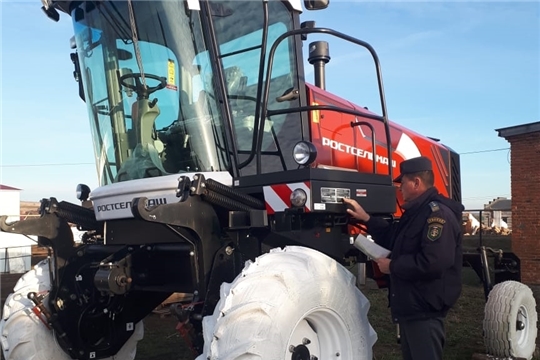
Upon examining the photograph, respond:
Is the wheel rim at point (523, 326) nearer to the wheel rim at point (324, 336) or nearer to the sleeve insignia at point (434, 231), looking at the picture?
the sleeve insignia at point (434, 231)

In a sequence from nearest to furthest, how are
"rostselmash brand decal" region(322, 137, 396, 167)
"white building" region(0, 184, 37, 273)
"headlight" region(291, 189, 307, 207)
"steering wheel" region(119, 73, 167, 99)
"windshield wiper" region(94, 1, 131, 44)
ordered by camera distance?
"headlight" region(291, 189, 307, 207)
"steering wheel" region(119, 73, 167, 99)
"windshield wiper" region(94, 1, 131, 44)
"rostselmash brand decal" region(322, 137, 396, 167)
"white building" region(0, 184, 37, 273)

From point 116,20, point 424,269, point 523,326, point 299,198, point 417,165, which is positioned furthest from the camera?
point 523,326

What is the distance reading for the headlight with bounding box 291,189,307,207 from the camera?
4.03m

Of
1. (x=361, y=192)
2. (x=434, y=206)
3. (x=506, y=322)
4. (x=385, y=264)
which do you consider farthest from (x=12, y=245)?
(x=434, y=206)

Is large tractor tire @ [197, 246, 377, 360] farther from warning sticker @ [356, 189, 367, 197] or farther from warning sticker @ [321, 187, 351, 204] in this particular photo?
warning sticker @ [356, 189, 367, 197]

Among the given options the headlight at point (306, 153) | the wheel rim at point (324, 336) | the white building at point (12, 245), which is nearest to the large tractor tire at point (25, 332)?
the wheel rim at point (324, 336)

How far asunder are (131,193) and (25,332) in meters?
1.60

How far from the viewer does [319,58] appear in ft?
18.0

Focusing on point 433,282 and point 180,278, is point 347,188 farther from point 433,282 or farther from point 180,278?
point 180,278

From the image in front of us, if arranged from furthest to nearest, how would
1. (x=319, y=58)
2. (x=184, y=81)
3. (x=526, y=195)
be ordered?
1. (x=526, y=195)
2. (x=319, y=58)
3. (x=184, y=81)

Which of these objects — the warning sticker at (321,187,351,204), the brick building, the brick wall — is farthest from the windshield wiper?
the brick wall

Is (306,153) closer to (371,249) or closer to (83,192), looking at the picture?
(371,249)

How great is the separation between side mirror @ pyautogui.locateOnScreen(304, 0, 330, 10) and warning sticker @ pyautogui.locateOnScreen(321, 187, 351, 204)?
4.68 feet

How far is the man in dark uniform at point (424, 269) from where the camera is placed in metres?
3.80
